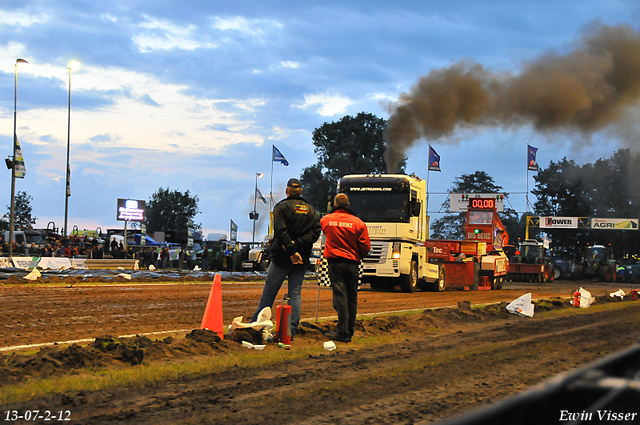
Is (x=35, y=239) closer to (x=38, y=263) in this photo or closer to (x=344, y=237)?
(x=38, y=263)

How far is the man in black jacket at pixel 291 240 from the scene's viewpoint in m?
7.68

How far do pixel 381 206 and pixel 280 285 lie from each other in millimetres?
12294

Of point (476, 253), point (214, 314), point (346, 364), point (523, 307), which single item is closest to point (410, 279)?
point (523, 307)

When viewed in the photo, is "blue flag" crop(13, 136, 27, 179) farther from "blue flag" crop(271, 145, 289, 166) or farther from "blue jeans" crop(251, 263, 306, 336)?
"blue jeans" crop(251, 263, 306, 336)

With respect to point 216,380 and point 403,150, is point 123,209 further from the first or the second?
point 216,380

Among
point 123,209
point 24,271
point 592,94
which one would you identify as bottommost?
point 24,271

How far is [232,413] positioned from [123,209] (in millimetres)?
45745

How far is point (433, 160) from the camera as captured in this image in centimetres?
6138

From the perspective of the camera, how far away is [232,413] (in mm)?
4602

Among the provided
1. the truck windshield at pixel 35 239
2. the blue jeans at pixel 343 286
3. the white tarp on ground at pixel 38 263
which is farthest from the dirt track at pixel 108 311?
the truck windshield at pixel 35 239

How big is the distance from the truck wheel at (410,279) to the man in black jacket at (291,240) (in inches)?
514

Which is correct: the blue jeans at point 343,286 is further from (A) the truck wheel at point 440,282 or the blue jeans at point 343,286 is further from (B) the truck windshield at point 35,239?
(B) the truck windshield at point 35,239

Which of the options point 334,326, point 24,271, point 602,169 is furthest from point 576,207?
point 334,326

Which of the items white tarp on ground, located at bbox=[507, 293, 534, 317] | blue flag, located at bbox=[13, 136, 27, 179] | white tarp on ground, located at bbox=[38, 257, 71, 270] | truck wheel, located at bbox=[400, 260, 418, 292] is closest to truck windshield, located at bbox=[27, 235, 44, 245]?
→ blue flag, located at bbox=[13, 136, 27, 179]
